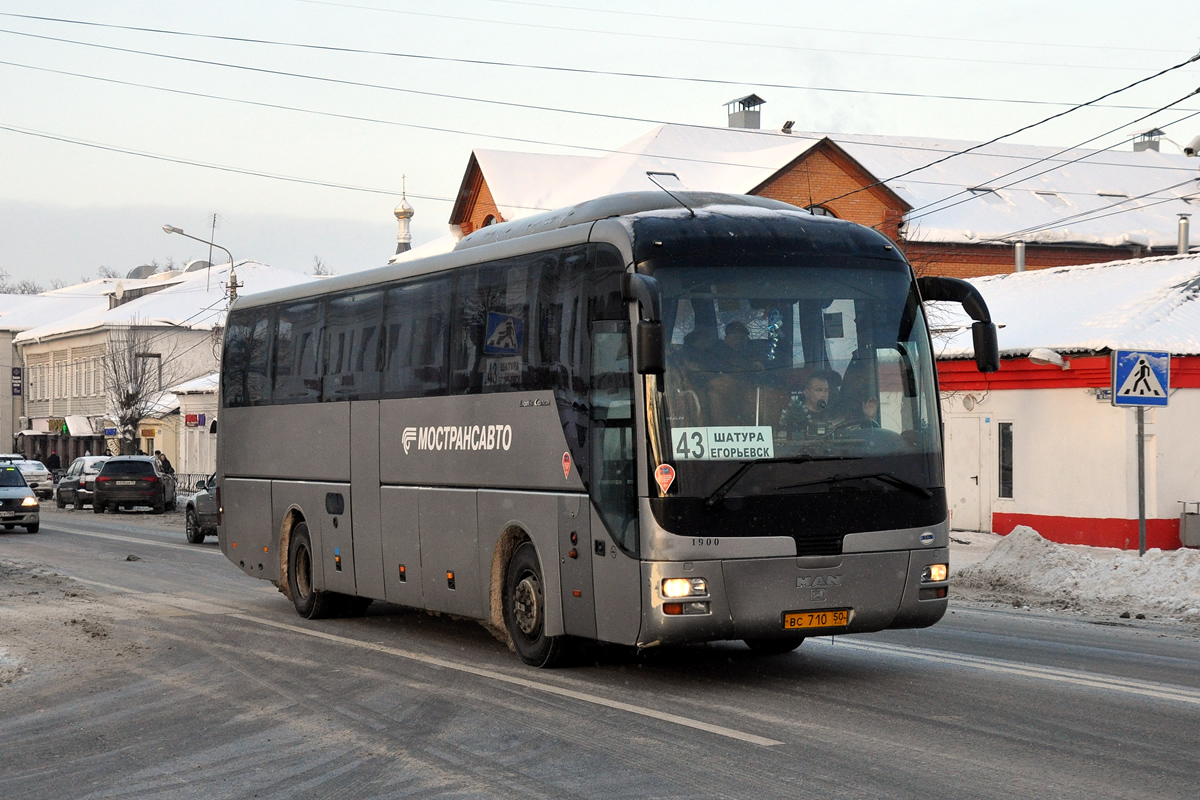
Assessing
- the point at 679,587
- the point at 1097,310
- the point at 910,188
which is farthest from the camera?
the point at 910,188

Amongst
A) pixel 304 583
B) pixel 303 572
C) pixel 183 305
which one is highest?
pixel 183 305

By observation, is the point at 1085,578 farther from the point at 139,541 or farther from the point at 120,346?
the point at 120,346

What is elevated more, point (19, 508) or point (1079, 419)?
point (1079, 419)

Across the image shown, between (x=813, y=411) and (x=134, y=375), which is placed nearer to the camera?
(x=813, y=411)

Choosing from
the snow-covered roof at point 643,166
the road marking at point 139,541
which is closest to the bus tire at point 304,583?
the road marking at point 139,541

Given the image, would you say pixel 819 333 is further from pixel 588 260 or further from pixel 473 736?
pixel 473 736

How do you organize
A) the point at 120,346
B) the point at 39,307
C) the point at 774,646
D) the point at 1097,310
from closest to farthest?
the point at 774,646 < the point at 1097,310 < the point at 120,346 < the point at 39,307

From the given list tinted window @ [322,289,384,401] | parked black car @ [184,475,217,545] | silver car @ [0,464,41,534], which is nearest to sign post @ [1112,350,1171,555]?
tinted window @ [322,289,384,401]

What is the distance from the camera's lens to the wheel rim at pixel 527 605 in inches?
459

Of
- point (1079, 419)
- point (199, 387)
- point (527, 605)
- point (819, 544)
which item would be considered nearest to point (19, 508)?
point (1079, 419)

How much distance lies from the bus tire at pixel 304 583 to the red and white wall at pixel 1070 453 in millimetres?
15081

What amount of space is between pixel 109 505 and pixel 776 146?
79.7 feet

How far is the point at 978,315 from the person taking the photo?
11164 millimetres

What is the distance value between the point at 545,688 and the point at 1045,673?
3525mm
